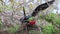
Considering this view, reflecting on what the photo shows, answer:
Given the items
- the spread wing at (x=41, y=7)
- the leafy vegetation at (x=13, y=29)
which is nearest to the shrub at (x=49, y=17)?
the spread wing at (x=41, y=7)

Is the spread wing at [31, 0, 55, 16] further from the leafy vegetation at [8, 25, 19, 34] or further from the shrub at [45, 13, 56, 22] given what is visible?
the leafy vegetation at [8, 25, 19, 34]

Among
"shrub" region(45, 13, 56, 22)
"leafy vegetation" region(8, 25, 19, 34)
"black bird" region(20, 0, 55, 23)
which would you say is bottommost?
"leafy vegetation" region(8, 25, 19, 34)

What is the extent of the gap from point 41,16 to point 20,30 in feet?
1.31

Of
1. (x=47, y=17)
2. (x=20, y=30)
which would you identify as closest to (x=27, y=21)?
(x=20, y=30)

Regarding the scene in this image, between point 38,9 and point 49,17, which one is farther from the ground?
point 38,9

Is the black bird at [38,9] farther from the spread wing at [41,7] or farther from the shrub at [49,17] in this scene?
the shrub at [49,17]

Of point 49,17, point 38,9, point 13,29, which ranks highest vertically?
point 38,9

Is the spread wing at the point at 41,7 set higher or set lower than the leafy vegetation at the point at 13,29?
higher

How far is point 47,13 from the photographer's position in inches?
96.8

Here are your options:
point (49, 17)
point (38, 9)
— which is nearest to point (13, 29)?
point (38, 9)

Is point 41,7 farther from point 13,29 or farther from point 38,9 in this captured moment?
point 13,29

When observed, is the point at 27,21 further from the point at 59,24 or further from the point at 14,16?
the point at 59,24

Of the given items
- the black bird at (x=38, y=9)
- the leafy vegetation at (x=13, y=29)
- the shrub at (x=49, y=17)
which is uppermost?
the black bird at (x=38, y=9)

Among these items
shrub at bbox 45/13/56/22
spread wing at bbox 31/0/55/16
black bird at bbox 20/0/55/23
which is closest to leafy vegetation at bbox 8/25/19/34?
black bird at bbox 20/0/55/23
